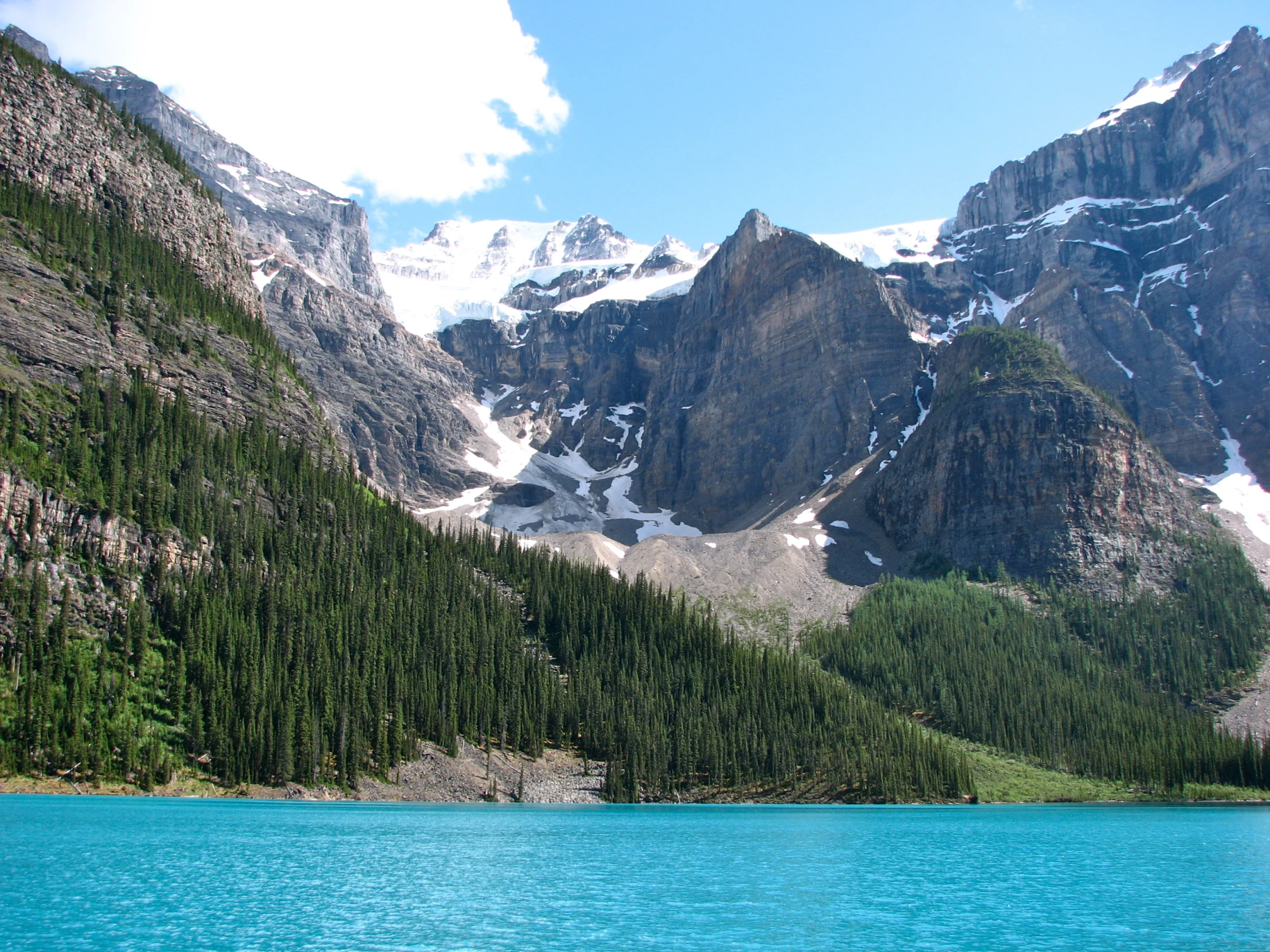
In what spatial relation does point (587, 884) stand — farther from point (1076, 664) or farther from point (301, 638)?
point (1076, 664)

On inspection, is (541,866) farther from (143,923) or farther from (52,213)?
(52,213)

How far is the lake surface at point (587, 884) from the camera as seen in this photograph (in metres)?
34.5

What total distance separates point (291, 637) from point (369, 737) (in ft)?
41.9

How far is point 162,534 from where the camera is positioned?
97.9m

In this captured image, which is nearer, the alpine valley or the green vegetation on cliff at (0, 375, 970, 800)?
the green vegetation on cliff at (0, 375, 970, 800)

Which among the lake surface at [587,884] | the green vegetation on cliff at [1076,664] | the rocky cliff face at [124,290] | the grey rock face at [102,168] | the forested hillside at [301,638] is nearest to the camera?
the lake surface at [587,884]

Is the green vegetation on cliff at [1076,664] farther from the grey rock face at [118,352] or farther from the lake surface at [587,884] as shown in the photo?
the grey rock face at [118,352]

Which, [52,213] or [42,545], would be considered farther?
[52,213]

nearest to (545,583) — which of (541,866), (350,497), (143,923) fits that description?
(350,497)

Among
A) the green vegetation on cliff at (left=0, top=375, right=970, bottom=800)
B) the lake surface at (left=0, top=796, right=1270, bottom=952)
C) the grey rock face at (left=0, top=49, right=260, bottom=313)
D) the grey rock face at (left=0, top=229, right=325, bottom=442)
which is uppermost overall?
the grey rock face at (left=0, top=49, right=260, bottom=313)

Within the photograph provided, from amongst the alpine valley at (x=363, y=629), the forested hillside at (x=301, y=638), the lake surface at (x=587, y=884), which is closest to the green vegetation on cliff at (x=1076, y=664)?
the alpine valley at (x=363, y=629)

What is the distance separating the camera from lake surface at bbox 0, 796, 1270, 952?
34.5 m

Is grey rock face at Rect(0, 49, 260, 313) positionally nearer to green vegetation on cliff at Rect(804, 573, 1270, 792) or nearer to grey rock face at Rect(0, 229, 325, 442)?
grey rock face at Rect(0, 229, 325, 442)

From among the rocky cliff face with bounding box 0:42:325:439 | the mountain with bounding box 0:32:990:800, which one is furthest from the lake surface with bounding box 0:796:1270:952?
the rocky cliff face with bounding box 0:42:325:439
